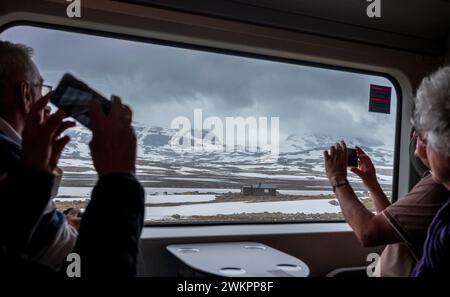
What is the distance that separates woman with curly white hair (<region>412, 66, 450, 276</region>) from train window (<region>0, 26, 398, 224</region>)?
1.06 metres

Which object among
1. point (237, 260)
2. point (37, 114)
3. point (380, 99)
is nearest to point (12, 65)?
point (37, 114)

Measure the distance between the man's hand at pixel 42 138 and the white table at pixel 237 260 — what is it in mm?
889

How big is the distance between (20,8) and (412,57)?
2.05 metres

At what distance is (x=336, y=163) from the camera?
160cm

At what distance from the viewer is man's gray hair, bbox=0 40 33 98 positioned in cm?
87

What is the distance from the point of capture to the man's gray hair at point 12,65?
0.87 m

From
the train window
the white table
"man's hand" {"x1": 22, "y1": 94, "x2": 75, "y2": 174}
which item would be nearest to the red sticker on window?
the train window

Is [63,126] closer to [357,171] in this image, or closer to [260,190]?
[357,171]

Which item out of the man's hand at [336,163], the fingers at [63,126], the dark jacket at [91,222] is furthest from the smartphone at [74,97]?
the man's hand at [336,163]

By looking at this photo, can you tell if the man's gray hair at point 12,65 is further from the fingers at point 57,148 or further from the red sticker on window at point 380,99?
the red sticker on window at point 380,99

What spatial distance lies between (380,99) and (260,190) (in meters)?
0.95

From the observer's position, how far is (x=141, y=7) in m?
1.72
